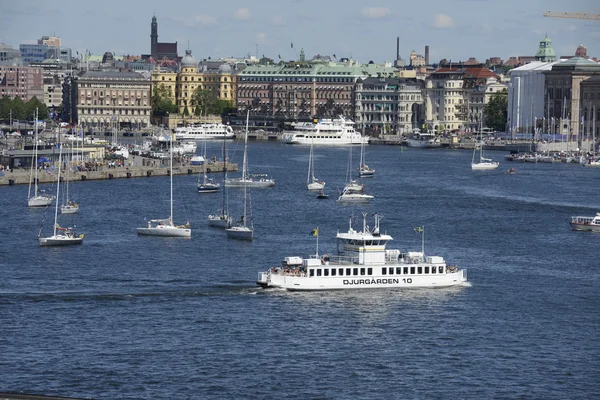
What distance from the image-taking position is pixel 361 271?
151 feet

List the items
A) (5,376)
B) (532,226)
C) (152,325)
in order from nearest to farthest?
(5,376) < (152,325) < (532,226)

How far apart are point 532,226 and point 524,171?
43156mm

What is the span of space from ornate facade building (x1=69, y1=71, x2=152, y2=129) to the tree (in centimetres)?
3976

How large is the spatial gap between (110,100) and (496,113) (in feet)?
147

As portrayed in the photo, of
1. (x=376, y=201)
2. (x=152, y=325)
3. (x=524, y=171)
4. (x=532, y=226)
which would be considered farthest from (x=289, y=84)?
(x=152, y=325)

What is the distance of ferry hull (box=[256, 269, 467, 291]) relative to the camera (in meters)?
45.4

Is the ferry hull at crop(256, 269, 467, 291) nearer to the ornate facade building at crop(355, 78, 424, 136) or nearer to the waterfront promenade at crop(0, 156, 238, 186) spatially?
the waterfront promenade at crop(0, 156, 238, 186)

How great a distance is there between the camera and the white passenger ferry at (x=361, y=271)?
45.5 m

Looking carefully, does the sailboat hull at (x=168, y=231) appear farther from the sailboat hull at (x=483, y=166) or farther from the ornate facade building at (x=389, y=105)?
the ornate facade building at (x=389, y=105)

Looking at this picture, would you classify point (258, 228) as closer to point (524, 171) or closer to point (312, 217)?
point (312, 217)

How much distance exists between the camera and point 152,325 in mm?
40688

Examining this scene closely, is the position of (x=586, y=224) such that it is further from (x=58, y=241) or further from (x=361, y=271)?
(x=58, y=241)

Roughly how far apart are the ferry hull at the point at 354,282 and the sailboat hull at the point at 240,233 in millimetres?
11993

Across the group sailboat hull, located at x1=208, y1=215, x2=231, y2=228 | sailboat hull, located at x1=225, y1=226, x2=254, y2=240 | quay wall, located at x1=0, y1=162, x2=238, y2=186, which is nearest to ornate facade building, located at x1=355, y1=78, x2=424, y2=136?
quay wall, located at x1=0, y1=162, x2=238, y2=186
